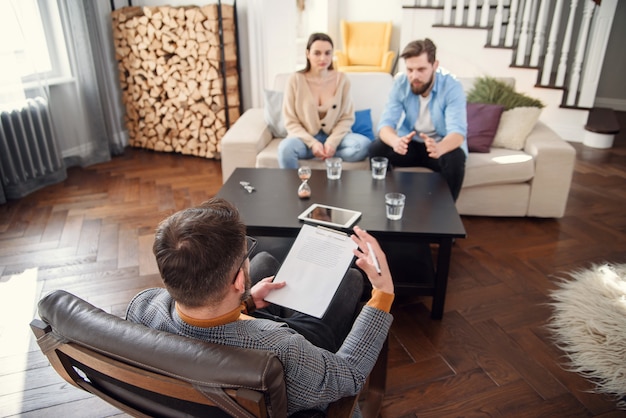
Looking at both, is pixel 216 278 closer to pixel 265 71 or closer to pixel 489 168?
pixel 489 168

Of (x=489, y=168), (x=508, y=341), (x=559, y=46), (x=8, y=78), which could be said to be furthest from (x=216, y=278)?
(x=559, y=46)

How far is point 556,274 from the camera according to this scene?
2.22 meters

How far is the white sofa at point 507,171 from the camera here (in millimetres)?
2637

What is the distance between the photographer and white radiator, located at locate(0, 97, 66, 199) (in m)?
3.00

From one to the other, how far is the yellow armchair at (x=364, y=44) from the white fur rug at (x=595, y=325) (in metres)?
3.84

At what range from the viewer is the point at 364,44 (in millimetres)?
5484

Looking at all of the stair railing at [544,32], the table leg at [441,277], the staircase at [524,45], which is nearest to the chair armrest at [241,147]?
the table leg at [441,277]

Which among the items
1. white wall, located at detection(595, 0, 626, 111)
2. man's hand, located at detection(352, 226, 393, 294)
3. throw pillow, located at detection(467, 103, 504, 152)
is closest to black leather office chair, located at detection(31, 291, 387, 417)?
man's hand, located at detection(352, 226, 393, 294)

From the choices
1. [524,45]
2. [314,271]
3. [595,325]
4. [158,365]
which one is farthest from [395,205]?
[524,45]

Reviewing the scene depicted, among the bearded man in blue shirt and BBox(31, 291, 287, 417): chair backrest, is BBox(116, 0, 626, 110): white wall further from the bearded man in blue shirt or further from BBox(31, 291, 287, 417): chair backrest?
BBox(31, 291, 287, 417): chair backrest

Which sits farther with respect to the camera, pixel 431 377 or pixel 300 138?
pixel 300 138

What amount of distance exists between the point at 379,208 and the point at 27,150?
2.49 meters

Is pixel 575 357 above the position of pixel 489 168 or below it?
below

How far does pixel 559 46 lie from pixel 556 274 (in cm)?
378
